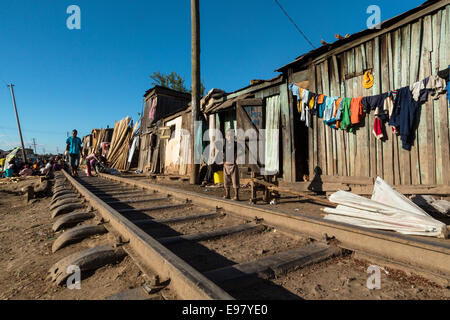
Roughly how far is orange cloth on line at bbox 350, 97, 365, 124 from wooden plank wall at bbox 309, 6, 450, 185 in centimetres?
20

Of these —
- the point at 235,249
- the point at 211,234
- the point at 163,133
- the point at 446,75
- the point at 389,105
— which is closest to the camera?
the point at 235,249

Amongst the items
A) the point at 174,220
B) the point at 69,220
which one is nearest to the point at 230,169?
the point at 174,220

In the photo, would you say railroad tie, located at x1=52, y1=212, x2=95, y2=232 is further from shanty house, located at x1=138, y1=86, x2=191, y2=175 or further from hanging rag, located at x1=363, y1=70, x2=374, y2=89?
shanty house, located at x1=138, y1=86, x2=191, y2=175

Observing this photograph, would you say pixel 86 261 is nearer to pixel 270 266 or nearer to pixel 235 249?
pixel 235 249

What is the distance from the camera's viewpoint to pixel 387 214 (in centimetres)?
240

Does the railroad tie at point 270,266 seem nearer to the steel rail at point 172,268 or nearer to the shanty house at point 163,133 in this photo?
the steel rail at point 172,268

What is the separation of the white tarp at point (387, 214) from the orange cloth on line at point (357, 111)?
9.06 ft

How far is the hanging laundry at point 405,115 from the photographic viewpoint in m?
4.43

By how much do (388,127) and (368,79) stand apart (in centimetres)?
119

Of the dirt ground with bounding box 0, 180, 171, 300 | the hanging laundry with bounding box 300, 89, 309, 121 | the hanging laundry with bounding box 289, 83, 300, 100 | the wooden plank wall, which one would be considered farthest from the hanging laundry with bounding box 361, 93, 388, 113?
the dirt ground with bounding box 0, 180, 171, 300

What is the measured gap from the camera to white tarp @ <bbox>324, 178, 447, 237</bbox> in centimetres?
212

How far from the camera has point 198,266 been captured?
1890 mm
